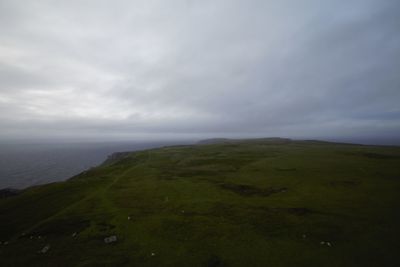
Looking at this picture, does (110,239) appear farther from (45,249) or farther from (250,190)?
(250,190)

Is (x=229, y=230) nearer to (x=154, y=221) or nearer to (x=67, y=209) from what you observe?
(x=154, y=221)

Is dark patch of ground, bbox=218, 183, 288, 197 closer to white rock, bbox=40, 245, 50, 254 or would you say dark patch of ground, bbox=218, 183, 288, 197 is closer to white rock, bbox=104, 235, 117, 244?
white rock, bbox=104, 235, 117, 244

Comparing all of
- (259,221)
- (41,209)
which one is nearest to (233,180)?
(259,221)

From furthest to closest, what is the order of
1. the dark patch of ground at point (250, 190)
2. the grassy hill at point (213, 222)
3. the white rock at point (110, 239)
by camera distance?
the dark patch of ground at point (250, 190) < the white rock at point (110, 239) < the grassy hill at point (213, 222)

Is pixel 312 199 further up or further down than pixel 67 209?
further up

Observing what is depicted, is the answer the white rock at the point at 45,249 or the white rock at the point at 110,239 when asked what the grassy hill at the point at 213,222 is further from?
the white rock at the point at 110,239

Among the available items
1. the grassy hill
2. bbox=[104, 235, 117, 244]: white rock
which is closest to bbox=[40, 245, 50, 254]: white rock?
the grassy hill

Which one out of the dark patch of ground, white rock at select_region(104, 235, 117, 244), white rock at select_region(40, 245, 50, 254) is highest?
the dark patch of ground

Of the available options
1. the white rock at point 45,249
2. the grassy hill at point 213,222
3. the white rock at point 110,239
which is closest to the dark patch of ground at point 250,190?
the grassy hill at point 213,222
